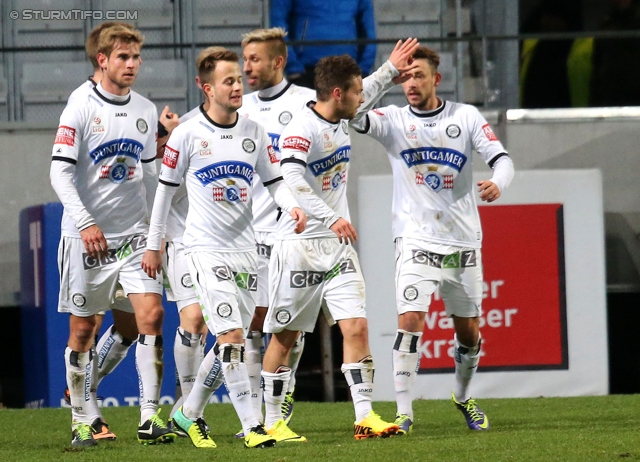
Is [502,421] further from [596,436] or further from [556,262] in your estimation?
[556,262]

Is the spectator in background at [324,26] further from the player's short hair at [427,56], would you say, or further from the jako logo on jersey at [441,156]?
the jako logo on jersey at [441,156]

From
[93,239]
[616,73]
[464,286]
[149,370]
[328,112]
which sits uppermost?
[616,73]

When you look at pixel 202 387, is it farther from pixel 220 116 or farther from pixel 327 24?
pixel 327 24

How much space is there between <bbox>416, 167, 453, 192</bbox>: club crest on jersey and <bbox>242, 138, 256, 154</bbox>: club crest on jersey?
1.17m

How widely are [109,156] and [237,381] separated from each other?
1.45 m

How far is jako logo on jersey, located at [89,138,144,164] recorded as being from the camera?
260 inches

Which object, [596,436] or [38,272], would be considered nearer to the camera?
[596,436]

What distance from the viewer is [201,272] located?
20.6 ft

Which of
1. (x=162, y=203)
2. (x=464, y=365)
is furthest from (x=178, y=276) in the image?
(x=464, y=365)

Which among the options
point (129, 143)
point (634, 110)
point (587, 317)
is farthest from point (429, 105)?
point (634, 110)

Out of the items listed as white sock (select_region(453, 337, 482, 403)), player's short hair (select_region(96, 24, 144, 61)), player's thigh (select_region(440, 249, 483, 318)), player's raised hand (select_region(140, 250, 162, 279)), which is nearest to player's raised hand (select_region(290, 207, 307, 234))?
player's raised hand (select_region(140, 250, 162, 279))

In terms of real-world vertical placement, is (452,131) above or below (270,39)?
below

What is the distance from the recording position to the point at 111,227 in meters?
6.70

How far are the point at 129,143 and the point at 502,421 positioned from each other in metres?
2.93
